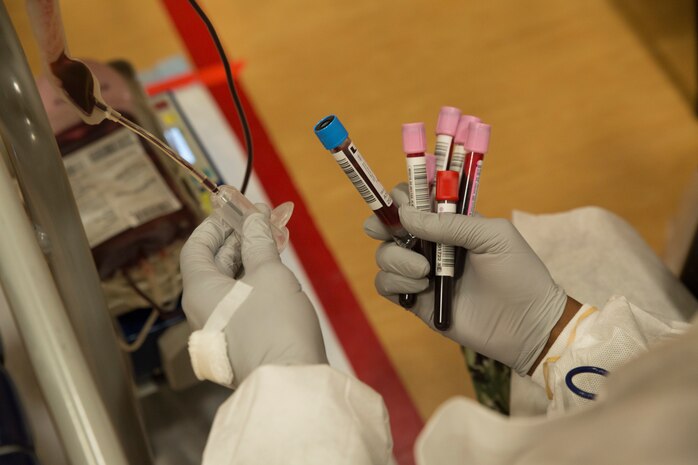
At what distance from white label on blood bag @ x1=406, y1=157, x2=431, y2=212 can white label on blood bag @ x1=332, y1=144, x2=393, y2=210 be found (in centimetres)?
3

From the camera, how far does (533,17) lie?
1.92 m

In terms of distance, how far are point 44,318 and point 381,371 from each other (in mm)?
998

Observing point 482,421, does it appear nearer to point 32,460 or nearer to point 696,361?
point 696,361

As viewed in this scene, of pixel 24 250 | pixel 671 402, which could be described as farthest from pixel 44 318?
pixel 671 402

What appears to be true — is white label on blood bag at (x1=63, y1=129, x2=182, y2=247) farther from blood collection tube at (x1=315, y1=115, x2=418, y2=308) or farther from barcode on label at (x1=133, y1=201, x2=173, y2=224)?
blood collection tube at (x1=315, y1=115, x2=418, y2=308)

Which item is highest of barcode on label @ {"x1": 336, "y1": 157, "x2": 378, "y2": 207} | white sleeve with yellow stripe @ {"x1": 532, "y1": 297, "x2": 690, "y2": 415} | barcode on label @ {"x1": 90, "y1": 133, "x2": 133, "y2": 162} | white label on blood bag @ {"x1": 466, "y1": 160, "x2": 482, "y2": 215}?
barcode on label @ {"x1": 90, "y1": 133, "x2": 133, "y2": 162}

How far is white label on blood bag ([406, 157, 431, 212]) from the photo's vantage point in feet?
2.47

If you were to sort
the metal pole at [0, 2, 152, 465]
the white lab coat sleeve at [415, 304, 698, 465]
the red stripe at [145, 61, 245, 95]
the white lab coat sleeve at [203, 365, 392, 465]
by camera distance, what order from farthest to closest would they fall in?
the red stripe at [145, 61, 245, 95] < the metal pole at [0, 2, 152, 465] < the white lab coat sleeve at [203, 365, 392, 465] < the white lab coat sleeve at [415, 304, 698, 465]

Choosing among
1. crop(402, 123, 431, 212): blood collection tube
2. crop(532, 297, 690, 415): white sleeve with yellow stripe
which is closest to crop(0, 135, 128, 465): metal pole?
crop(402, 123, 431, 212): blood collection tube

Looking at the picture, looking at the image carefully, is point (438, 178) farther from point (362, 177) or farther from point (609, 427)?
point (609, 427)

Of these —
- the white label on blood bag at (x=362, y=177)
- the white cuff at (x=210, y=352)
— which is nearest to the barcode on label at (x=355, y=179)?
the white label on blood bag at (x=362, y=177)

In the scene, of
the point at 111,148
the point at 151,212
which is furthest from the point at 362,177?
the point at 111,148

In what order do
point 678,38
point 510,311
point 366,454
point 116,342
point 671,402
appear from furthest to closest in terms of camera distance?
1. point 678,38
2. point 510,311
3. point 116,342
4. point 366,454
5. point 671,402

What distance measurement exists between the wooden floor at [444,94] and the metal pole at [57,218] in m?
0.80
